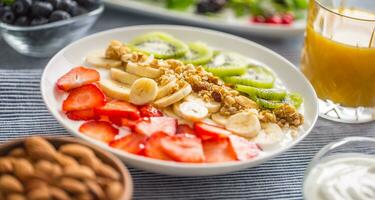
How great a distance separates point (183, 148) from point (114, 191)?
31 centimetres

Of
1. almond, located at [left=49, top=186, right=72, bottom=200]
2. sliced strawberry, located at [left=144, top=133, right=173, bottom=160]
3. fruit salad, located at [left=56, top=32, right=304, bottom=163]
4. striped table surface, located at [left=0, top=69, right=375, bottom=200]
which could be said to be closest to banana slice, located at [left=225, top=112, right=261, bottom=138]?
fruit salad, located at [left=56, top=32, right=304, bottom=163]

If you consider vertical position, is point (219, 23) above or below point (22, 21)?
below

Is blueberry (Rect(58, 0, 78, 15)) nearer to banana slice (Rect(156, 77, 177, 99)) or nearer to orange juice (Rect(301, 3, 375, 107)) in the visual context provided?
banana slice (Rect(156, 77, 177, 99))

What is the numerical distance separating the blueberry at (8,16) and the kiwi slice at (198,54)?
660 millimetres

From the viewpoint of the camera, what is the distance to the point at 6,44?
2.20 m

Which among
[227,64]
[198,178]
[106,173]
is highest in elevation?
[106,173]

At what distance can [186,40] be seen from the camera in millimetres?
2119

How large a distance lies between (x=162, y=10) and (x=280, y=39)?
527mm

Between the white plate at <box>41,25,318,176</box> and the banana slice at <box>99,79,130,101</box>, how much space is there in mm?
131

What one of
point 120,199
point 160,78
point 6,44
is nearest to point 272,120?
point 160,78

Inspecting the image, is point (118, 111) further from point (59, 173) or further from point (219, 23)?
point (219, 23)

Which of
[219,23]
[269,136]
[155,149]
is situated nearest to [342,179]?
[269,136]

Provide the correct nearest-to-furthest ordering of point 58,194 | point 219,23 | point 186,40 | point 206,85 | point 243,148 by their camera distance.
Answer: point 58,194 < point 243,148 < point 206,85 < point 186,40 < point 219,23

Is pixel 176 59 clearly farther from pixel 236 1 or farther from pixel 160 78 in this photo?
pixel 236 1
